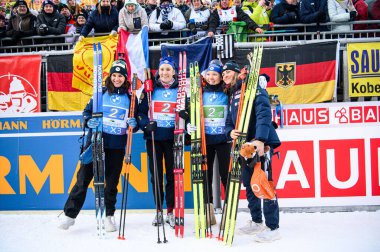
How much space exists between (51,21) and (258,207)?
20.5 feet

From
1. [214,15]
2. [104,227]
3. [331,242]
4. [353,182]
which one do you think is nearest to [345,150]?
[353,182]

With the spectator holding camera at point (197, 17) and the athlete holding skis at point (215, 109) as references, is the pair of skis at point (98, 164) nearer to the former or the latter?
the athlete holding skis at point (215, 109)

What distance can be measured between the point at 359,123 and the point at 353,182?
0.87 meters

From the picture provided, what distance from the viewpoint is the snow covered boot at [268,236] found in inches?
201

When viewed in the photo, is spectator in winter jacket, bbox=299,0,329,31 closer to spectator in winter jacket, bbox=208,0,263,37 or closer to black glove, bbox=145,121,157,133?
spectator in winter jacket, bbox=208,0,263,37

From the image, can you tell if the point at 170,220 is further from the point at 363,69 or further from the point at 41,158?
the point at 363,69

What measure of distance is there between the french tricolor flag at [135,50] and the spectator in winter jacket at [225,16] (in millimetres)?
1195

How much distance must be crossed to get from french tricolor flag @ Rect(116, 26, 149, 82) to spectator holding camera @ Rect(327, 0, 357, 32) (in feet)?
10.9

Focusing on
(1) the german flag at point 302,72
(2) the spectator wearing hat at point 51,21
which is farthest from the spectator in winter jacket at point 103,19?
(1) the german flag at point 302,72

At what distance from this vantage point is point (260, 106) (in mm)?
5137

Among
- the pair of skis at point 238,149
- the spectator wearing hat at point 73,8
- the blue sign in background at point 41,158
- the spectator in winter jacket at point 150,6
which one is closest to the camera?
the pair of skis at point 238,149

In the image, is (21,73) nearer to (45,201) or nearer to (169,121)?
(45,201)

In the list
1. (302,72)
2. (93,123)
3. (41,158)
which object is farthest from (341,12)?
(41,158)

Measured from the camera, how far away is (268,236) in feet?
16.8
